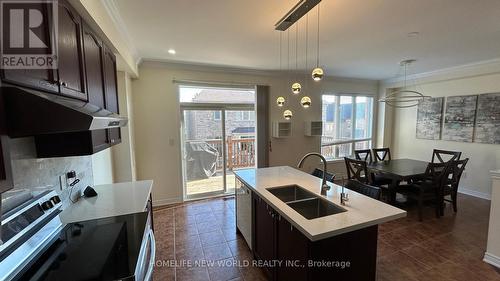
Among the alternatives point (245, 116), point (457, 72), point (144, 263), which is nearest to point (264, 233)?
point (144, 263)

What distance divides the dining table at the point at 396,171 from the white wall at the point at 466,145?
1.17m

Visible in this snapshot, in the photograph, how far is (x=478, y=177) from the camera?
4.13 m

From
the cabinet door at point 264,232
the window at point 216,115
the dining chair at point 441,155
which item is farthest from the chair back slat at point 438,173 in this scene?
the window at point 216,115

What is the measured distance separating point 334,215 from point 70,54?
2046 millimetres

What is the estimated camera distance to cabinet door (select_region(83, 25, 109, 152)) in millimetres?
1507

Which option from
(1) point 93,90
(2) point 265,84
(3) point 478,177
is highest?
(2) point 265,84

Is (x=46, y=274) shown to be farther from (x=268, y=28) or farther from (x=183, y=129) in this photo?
(x=183, y=129)

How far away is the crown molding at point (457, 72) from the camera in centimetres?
378

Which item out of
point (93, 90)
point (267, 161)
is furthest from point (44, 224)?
point (267, 161)

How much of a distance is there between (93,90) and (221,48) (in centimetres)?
193

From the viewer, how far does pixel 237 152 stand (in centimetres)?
462

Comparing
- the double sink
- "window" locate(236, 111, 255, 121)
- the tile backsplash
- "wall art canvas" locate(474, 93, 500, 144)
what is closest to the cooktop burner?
the tile backsplash

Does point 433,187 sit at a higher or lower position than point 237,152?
lower

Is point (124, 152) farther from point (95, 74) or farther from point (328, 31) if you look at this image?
point (328, 31)
